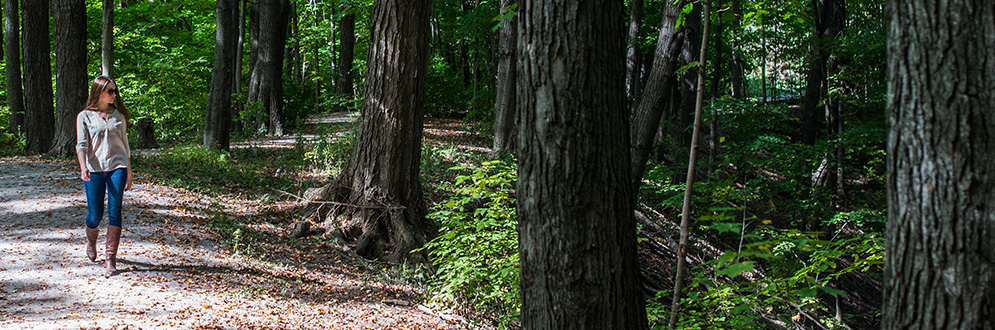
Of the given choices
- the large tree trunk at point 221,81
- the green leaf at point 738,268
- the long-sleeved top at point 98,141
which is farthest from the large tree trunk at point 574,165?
the large tree trunk at point 221,81

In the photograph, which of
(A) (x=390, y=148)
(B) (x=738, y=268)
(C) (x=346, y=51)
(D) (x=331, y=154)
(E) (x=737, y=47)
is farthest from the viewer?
(C) (x=346, y=51)

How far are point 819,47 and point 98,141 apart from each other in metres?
12.0

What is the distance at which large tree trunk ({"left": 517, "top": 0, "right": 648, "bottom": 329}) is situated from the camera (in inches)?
117

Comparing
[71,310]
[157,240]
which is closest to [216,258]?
[157,240]

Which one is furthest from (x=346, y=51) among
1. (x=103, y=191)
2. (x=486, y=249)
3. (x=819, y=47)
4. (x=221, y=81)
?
(x=486, y=249)

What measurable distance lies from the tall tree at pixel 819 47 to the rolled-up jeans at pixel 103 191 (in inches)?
451

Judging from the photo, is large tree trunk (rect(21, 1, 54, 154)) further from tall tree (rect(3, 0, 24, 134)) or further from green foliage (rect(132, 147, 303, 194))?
tall tree (rect(3, 0, 24, 134))

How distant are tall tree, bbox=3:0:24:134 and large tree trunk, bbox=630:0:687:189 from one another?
47.8 ft

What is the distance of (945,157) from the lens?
2100 millimetres

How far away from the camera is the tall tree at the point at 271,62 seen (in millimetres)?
16141

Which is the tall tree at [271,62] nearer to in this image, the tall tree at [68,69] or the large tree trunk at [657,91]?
the tall tree at [68,69]

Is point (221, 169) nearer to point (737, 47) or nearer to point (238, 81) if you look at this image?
point (238, 81)

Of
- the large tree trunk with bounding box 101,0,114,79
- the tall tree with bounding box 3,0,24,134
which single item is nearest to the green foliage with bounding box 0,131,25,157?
the tall tree with bounding box 3,0,24,134

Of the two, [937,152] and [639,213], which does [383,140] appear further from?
[937,152]
